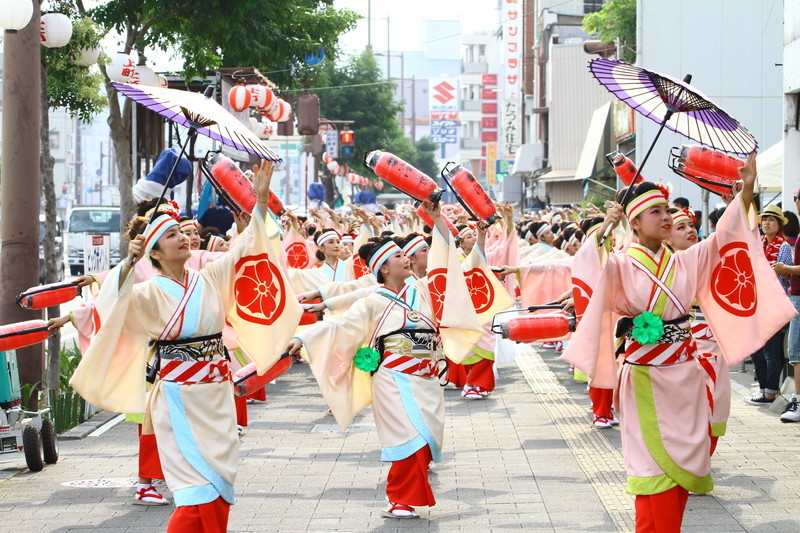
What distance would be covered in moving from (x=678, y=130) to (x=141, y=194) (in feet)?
18.8

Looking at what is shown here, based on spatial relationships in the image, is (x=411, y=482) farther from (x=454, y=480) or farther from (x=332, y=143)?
(x=332, y=143)

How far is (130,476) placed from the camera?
811 centimetres

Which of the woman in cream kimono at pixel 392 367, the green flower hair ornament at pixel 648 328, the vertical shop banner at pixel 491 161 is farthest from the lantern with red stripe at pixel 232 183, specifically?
the vertical shop banner at pixel 491 161

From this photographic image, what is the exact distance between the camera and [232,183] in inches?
330

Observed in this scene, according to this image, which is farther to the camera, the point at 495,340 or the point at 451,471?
the point at 495,340

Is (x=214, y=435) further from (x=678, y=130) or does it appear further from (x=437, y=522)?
(x=678, y=130)

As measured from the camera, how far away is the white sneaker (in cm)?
970

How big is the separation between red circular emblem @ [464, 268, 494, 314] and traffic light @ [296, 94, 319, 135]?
18.6m

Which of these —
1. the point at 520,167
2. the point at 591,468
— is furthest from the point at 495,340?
the point at 520,167

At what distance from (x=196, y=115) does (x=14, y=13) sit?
300 cm

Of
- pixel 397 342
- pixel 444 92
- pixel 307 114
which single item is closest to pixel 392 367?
pixel 397 342

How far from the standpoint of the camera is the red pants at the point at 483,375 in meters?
12.3

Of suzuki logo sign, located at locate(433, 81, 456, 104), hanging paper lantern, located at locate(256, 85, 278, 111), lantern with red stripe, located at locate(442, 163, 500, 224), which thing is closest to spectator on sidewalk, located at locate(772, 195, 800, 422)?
lantern with red stripe, located at locate(442, 163, 500, 224)

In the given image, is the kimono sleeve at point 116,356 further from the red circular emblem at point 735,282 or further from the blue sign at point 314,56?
the blue sign at point 314,56
